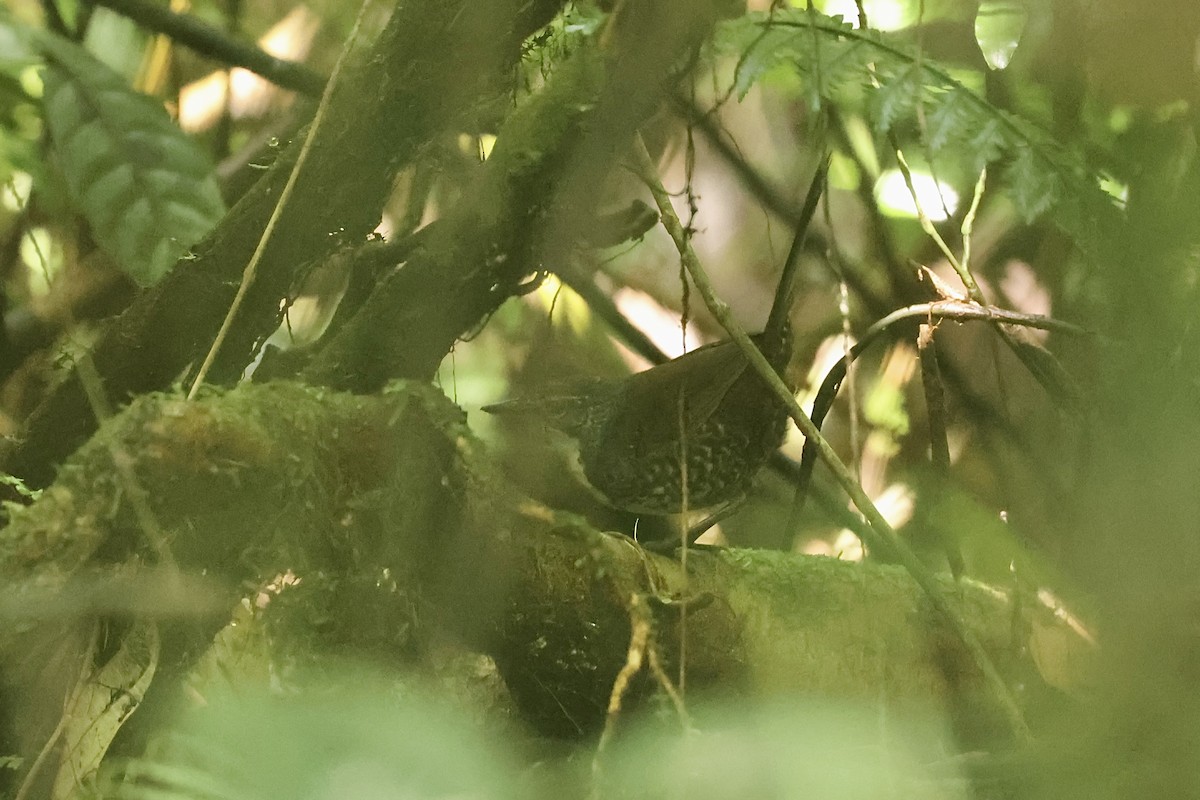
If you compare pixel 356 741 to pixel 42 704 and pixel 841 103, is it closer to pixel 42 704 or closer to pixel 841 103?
pixel 42 704

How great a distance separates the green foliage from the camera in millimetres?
893

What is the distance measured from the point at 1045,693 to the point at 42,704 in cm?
86

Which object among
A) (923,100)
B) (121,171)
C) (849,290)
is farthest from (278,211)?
(849,290)

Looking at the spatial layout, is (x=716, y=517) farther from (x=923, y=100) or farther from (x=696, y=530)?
(x=923, y=100)

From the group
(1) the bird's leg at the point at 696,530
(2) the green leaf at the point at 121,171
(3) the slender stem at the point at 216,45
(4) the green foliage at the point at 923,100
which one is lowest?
(1) the bird's leg at the point at 696,530

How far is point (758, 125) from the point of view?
1.53 meters

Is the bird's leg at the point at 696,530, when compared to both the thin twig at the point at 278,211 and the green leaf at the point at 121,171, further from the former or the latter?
the green leaf at the point at 121,171

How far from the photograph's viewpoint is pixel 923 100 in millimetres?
958

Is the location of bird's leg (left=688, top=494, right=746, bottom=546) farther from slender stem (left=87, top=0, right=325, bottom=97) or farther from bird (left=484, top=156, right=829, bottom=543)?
slender stem (left=87, top=0, right=325, bottom=97)

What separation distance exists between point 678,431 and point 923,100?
0.49 metres

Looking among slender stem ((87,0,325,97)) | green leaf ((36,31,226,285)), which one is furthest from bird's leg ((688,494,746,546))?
slender stem ((87,0,325,97))

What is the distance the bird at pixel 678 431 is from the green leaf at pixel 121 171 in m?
0.45

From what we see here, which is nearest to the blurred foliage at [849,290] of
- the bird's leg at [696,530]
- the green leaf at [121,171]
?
the green leaf at [121,171]

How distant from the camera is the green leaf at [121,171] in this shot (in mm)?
990
